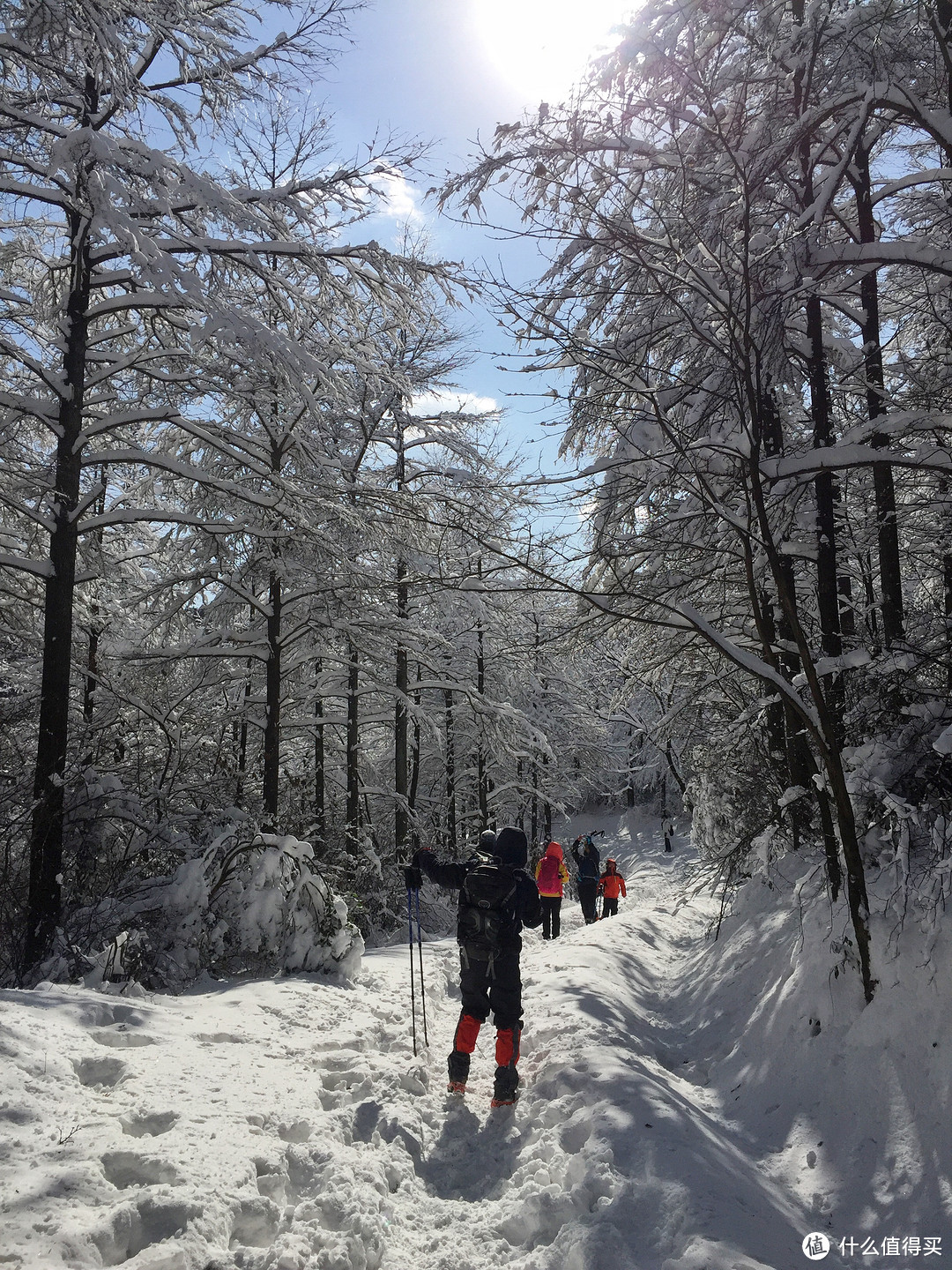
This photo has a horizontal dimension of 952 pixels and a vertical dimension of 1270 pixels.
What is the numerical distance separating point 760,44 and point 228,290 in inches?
179

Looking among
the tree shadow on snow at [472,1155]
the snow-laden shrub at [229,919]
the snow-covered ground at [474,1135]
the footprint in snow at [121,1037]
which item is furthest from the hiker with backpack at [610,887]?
the footprint in snow at [121,1037]

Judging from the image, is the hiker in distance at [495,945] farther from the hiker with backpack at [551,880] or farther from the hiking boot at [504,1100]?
the hiker with backpack at [551,880]

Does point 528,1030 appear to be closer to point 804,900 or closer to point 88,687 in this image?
point 804,900

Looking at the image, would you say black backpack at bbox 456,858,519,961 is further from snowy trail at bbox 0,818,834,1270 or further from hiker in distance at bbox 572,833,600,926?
hiker in distance at bbox 572,833,600,926

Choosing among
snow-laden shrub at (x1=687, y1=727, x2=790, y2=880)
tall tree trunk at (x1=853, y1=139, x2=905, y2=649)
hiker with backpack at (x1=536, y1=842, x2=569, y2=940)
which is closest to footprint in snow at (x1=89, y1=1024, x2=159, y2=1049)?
snow-laden shrub at (x1=687, y1=727, x2=790, y2=880)

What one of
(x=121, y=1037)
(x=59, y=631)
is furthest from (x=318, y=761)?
(x=121, y=1037)

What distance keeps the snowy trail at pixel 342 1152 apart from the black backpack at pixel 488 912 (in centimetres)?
86

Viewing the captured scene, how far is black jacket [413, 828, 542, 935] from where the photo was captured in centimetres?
514

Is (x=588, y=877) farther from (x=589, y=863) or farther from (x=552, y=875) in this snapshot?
(x=552, y=875)

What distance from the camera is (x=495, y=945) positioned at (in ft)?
16.5

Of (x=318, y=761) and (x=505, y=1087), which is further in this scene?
(x=318, y=761)

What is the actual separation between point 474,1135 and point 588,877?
1121 cm

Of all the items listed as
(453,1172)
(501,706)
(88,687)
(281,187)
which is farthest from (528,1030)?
(88,687)

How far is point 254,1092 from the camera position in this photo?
400cm
